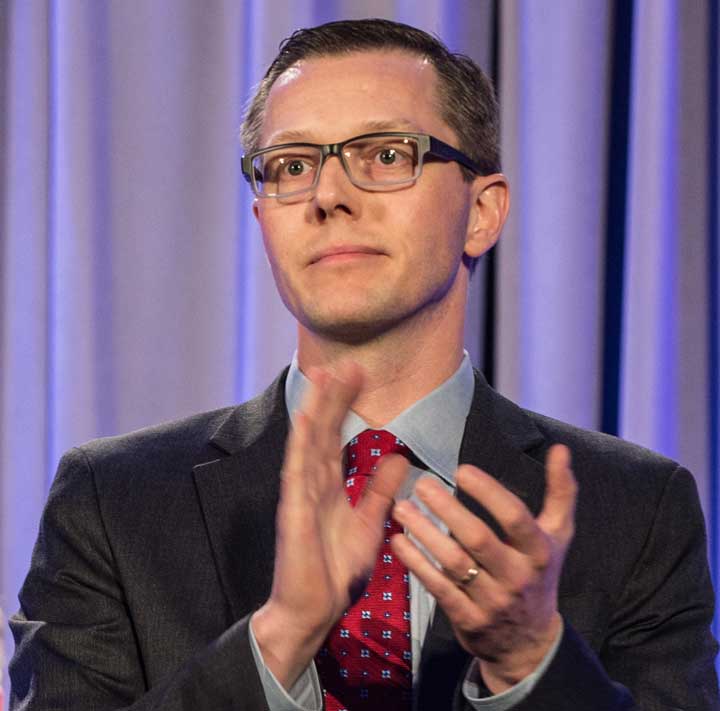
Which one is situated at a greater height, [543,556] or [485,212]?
[485,212]

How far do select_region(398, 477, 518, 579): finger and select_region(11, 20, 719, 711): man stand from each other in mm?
152

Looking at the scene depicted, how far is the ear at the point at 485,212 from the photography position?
70.0 inches

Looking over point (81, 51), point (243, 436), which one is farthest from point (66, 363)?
point (243, 436)

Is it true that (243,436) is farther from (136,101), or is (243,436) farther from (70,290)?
(136,101)

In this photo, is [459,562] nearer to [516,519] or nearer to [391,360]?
[516,519]

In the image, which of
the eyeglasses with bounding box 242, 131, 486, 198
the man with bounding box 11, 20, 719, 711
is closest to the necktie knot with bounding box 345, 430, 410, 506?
the man with bounding box 11, 20, 719, 711

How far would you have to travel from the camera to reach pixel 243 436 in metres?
1.62

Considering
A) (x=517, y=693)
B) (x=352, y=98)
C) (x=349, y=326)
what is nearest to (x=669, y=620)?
(x=517, y=693)

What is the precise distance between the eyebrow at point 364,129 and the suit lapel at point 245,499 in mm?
370

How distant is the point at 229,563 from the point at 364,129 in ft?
2.00

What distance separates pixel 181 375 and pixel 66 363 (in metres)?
0.22

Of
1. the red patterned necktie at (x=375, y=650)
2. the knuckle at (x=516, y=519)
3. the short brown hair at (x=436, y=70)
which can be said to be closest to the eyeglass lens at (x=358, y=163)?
the short brown hair at (x=436, y=70)

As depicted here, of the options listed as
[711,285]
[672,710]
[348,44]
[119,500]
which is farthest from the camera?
[711,285]

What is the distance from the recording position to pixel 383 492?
1.19 m
